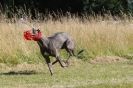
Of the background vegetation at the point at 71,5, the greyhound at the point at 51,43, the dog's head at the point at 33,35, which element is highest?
the dog's head at the point at 33,35

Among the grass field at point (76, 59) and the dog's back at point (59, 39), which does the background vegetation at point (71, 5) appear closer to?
the grass field at point (76, 59)

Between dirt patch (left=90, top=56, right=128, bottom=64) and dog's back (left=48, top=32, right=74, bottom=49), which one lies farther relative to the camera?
dirt patch (left=90, top=56, right=128, bottom=64)

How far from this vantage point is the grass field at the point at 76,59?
39.4 feet

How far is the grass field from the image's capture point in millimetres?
12000

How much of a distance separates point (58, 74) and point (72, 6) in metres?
23.6

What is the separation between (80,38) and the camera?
17.8 meters

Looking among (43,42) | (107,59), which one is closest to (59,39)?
(43,42)

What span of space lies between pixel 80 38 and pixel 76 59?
5.81 feet

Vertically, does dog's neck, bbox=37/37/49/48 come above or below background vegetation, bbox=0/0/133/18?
above

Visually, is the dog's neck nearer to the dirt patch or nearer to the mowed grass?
the mowed grass

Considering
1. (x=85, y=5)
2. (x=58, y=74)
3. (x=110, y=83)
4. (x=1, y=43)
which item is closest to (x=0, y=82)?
(x=58, y=74)

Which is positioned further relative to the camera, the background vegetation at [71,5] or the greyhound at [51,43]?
the background vegetation at [71,5]

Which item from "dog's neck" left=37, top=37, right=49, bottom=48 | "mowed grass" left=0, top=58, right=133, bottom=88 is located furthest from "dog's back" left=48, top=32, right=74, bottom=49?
"mowed grass" left=0, top=58, right=133, bottom=88

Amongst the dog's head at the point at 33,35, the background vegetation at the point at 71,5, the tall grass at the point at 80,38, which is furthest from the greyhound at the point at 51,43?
the background vegetation at the point at 71,5
